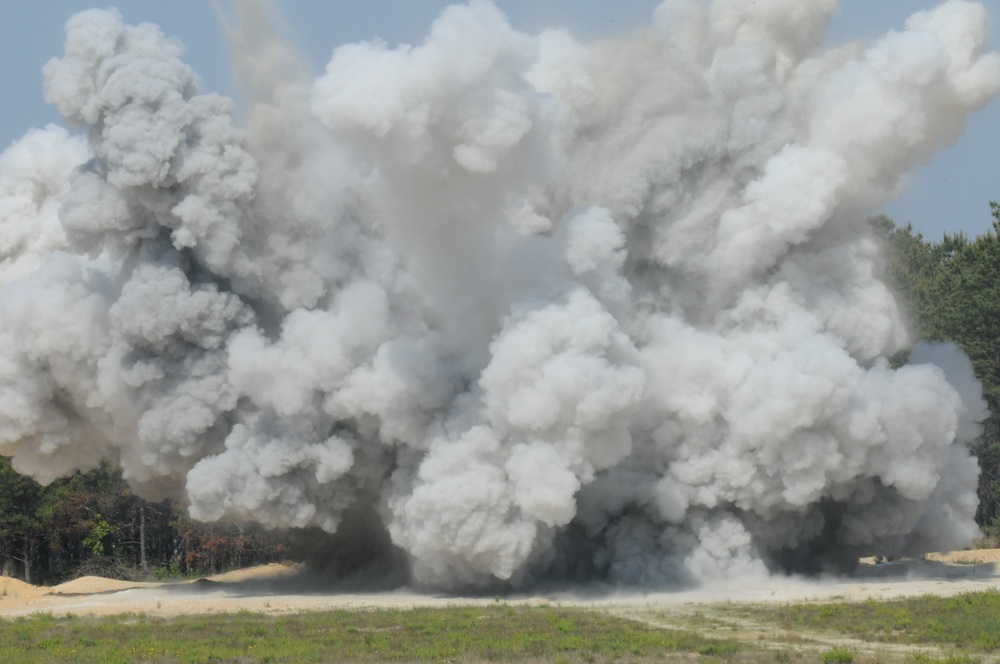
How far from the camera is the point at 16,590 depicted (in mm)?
49594

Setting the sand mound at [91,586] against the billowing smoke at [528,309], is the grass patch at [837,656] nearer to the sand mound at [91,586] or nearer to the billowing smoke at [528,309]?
the billowing smoke at [528,309]

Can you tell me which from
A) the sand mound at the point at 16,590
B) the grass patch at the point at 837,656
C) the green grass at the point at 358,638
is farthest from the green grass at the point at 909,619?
the sand mound at the point at 16,590

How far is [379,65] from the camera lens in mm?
37938

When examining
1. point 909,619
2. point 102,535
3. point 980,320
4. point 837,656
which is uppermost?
point 980,320

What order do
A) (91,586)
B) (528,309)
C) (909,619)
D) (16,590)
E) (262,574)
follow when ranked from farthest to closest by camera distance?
(262,574) < (91,586) < (16,590) < (528,309) < (909,619)

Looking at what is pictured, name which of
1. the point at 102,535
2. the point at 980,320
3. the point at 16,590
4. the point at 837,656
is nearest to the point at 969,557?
the point at 980,320

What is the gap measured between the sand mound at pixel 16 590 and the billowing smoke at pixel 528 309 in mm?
6169

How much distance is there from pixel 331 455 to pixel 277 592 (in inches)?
252

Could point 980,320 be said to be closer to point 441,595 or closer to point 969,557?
point 969,557

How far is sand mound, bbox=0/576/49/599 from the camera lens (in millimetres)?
48625

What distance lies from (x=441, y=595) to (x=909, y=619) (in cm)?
1423

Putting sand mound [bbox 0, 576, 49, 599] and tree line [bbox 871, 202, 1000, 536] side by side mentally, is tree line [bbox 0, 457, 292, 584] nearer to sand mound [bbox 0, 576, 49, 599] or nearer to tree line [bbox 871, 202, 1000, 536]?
sand mound [bbox 0, 576, 49, 599]

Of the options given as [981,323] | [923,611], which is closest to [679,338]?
[923,611]

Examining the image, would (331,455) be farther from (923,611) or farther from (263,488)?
(923,611)
